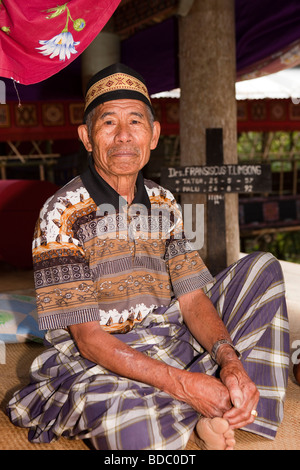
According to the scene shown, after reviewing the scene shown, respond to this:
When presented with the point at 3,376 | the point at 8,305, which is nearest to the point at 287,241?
the point at 8,305

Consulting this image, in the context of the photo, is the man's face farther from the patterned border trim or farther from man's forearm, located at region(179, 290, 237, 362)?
man's forearm, located at region(179, 290, 237, 362)

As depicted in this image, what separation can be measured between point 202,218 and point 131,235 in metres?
2.20

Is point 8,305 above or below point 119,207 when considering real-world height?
below

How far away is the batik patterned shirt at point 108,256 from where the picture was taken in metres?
1.58

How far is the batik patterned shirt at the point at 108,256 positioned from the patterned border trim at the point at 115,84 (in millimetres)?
263

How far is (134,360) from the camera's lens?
1.50 meters

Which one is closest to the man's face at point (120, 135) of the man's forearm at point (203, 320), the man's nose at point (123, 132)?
the man's nose at point (123, 132)

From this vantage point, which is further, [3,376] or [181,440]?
[3,376]

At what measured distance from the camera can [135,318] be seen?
5.70 feet

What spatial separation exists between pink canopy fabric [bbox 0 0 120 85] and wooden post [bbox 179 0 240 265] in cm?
183

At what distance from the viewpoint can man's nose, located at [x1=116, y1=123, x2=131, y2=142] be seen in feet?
5.54

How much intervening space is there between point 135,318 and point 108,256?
8.9 inches

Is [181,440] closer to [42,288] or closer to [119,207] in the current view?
[42,288]
